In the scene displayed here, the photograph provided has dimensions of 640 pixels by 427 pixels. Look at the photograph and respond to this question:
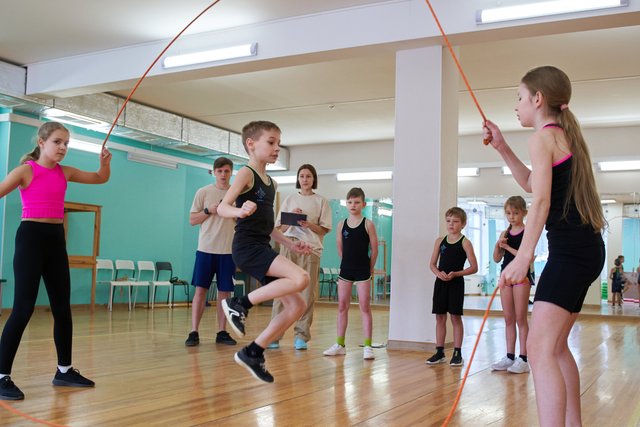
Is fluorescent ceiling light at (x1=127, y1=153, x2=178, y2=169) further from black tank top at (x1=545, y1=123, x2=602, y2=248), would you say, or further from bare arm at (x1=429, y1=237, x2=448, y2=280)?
black tank top at (x1=545, y1=123, x2=602, y2=248)

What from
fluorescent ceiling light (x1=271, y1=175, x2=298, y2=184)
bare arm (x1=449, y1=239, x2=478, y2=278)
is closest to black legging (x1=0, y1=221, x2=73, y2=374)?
bare arm (x1=449, y1=239, x2=478, y2=278)

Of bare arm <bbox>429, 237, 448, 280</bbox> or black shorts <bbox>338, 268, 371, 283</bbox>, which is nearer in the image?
bare arm <bbox>429, 237, 448, 280</bbox>

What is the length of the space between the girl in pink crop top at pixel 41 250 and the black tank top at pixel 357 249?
2.25 m

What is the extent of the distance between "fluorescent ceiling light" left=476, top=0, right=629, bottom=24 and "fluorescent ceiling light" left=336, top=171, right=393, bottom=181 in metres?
7.08

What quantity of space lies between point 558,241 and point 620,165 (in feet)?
32.0

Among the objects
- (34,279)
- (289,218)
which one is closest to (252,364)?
(34,279)

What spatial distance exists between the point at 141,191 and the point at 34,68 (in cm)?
343

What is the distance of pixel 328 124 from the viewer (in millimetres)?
11289

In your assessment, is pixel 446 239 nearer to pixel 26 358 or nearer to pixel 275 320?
pixel 275 320

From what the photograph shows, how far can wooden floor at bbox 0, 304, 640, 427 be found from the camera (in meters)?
2.81

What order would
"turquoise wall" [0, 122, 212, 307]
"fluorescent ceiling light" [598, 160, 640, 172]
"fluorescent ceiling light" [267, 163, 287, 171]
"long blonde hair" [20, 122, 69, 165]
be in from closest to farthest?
"long blonde hair" [20, 122, 69, 165], "turquoise wall" [0, 122, 212, 307], "fluorescent ceiling light" [598, 160, 640, 172], "fluorescent ceiling light" [267, 163, 287, 171]

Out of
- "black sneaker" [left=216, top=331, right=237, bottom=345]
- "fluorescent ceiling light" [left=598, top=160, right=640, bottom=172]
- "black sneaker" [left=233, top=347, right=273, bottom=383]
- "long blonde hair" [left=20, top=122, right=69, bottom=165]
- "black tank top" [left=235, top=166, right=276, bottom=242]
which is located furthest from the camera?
"fluorescent ceiling light" [left=598, top=160, right=640, bottom=172]

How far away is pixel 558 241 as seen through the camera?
2125 millimetres

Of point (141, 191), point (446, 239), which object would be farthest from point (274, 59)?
point (141, 191)
